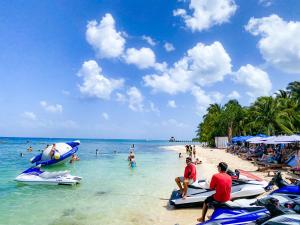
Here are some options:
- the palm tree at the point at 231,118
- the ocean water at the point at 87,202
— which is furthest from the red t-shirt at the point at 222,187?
the palm tree at the point at 231,118

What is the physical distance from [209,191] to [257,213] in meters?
4.59

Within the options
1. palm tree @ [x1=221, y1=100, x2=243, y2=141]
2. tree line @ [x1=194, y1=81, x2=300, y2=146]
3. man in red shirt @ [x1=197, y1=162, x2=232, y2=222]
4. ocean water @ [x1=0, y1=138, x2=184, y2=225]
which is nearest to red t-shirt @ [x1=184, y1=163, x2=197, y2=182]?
ocean water @ [x1=0, y1=138, x2=184, y2=225]

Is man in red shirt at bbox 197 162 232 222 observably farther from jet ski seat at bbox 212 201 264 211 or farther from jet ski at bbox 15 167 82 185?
jet ski at bbox 15 167 82 185

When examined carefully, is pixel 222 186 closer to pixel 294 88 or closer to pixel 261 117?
pixel 261 117

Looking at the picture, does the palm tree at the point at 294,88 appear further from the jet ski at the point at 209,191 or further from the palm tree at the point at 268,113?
the jet ski at the point at 209,191

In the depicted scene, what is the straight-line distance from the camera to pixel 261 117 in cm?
4431

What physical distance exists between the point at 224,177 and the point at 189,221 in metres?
2.93

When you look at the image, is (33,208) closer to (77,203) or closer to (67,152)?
(77,203)

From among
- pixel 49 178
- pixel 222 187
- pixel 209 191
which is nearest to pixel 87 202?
pixel 209 191

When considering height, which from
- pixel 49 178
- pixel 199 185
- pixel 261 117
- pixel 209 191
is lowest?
pixel 49 178

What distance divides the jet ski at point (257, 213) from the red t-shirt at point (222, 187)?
0.18 meters

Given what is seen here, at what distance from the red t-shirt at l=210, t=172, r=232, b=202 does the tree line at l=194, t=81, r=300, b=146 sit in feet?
117

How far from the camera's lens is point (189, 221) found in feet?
32.9

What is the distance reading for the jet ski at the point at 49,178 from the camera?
18.2 m
